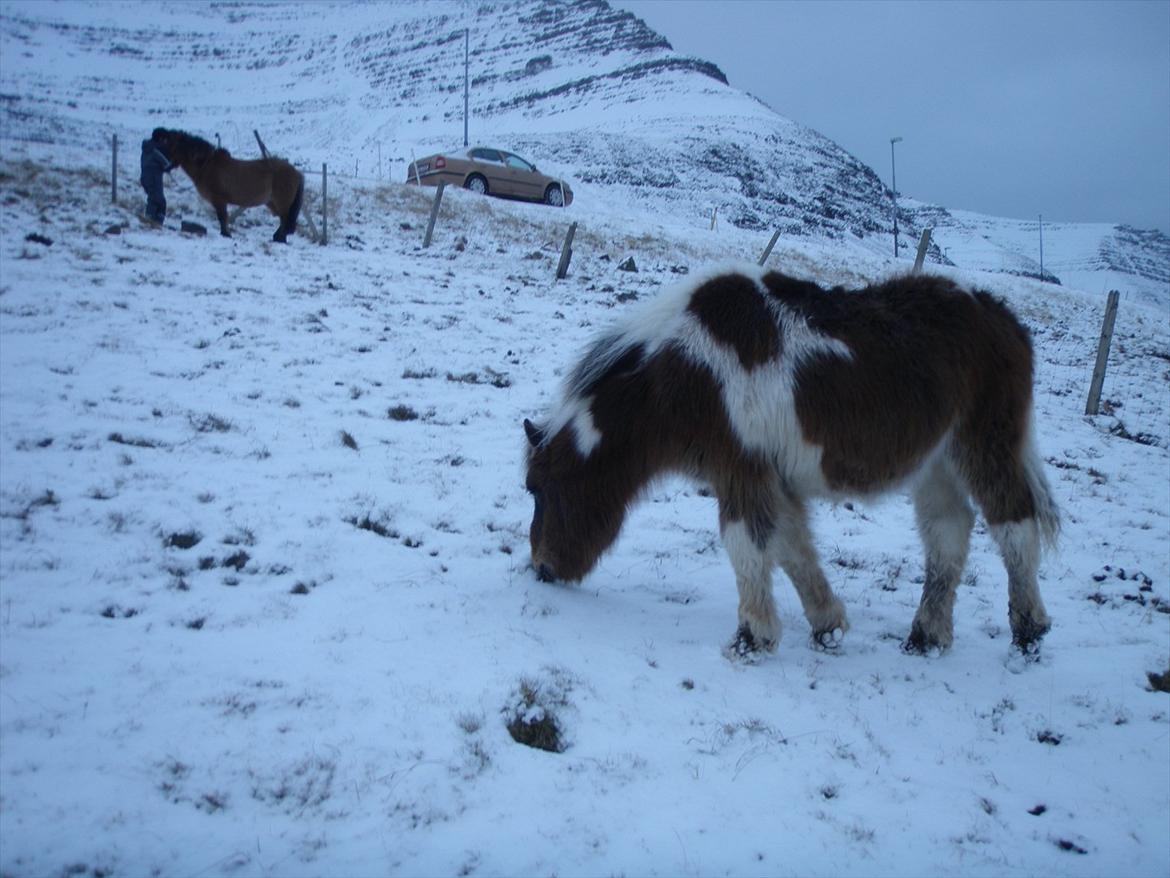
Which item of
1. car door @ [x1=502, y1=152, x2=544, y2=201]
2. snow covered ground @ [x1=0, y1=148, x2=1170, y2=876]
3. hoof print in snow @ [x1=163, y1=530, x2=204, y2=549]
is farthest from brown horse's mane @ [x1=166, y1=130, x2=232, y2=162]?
car door @ [x1=502, y1=152, x2=544, y2=201]

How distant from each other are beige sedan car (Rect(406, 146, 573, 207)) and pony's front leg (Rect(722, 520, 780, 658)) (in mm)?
21143

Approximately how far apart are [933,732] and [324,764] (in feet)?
8.89

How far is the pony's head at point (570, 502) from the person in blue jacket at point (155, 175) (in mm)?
12220

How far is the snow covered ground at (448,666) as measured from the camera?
2.52 metres

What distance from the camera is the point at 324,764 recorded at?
2689 millimetres

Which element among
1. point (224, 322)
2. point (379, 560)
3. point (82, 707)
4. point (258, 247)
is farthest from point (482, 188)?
point (82, 707)

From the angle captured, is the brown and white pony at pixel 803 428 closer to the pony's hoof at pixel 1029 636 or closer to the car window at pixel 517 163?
the pony's hoof at pixel 1029 636

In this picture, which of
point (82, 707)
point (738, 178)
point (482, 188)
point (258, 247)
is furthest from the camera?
point (738, 178)

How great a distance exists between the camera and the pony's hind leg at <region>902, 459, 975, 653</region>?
4121 mm

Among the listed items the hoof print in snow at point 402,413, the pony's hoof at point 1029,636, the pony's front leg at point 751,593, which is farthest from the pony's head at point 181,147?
the pony's hoof at point 1029,636

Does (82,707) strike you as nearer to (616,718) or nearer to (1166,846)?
(616,718)

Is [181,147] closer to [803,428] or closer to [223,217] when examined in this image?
[223,217]

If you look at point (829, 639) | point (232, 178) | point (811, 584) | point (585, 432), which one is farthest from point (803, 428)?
point (232, 178)

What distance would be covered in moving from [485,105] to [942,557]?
219ft
